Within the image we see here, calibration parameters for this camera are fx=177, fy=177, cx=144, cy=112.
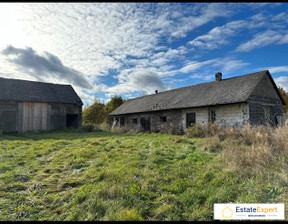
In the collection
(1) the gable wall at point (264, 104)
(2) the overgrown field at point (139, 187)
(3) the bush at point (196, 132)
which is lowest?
(2) the overgrown field at point (139, 187)

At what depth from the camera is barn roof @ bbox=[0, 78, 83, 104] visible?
1714cm

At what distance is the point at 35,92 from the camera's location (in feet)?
61.9

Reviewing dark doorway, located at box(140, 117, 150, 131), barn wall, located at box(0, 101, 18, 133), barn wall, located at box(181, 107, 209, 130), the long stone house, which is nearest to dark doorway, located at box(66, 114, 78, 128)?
barn wall, located at box(0, 101, 18, 133)

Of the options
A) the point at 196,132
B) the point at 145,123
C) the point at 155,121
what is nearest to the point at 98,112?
the point at 145,123

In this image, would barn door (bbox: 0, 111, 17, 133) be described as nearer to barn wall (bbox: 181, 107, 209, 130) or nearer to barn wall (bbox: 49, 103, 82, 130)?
barn wall (bbox: 49, 103, 82, 130)

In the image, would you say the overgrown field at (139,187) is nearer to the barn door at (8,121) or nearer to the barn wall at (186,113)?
the barn wall at (186,113)

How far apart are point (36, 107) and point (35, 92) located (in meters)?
2.07

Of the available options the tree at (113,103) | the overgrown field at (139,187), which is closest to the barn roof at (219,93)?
the overgrown field at (139,187)

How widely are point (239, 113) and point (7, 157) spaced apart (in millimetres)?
12502

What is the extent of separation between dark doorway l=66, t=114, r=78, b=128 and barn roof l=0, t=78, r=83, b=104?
1.80m

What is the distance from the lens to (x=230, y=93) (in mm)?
12516

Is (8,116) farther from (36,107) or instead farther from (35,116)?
(36,107)

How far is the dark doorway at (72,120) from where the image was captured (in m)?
20.8

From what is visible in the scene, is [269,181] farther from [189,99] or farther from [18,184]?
[189,99]
